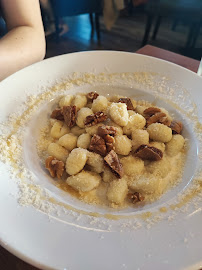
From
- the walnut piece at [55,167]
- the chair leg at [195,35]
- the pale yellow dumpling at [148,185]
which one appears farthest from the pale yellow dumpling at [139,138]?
the chair leg at [195,35]

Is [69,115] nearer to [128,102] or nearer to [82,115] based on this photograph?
[82,115]

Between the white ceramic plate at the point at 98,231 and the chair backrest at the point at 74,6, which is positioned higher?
the white ceramic plate at the point at 98,231

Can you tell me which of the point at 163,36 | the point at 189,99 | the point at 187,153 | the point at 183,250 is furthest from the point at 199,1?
the point at 183,250

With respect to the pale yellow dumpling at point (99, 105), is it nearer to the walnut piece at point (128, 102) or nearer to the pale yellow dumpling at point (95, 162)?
the walnut piece at point (128, 102)

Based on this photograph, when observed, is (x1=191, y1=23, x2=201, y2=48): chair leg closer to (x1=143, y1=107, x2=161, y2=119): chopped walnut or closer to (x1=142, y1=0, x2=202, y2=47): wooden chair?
(x1=142, y1=0, x2=202, y2=47): wooden chair

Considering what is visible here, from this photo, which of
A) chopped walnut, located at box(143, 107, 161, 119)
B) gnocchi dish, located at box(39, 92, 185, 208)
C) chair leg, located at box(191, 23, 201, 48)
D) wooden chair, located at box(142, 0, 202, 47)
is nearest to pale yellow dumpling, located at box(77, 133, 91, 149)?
gnocchi dish, located at box(39, 92, 185, 208)

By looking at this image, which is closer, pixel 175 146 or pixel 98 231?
pixel 98 231

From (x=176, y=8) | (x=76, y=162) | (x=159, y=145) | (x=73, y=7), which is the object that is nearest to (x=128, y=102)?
(x=159, y=145)
